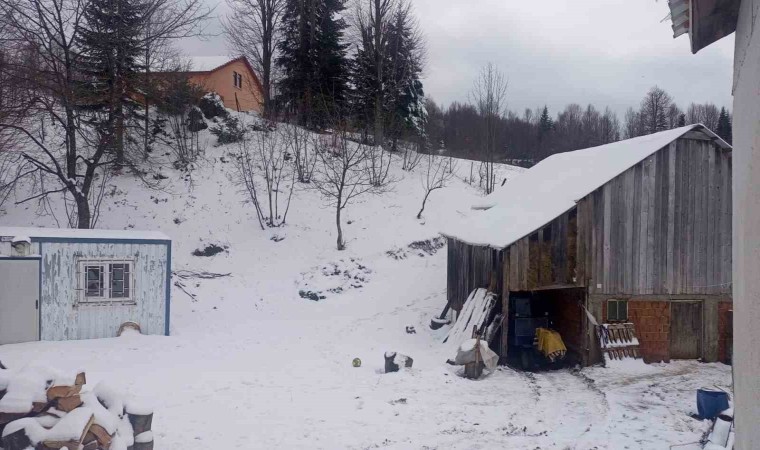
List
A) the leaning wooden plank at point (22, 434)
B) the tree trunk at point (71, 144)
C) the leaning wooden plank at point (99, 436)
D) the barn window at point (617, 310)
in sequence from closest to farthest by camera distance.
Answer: the leaning wooden plank at point (22, 434) → the leaning wooden plank at point (99, 436) → the barn window at point (617, 310) → the tree trunk at point (71, 144)

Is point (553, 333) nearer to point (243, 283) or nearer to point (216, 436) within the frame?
point (216, 436)

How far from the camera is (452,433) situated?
9453 millimetres

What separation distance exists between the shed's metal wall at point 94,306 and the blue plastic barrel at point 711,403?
13.6 metres

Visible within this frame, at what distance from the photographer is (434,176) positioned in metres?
32.5

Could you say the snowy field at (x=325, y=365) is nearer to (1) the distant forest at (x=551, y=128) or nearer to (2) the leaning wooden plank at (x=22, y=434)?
(2) the leaning wooden plank at (x=22, y=434)

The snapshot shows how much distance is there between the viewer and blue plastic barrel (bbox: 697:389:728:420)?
992cm

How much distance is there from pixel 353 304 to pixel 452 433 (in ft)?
42.1

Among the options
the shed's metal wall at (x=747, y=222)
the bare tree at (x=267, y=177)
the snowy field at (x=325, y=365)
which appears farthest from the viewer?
the bare tree at (x=267, y=177)

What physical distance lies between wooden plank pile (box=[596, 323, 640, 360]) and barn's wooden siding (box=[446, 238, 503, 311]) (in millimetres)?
2931

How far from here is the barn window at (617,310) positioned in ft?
50.3

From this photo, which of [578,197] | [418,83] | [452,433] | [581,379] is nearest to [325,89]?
[418,83]

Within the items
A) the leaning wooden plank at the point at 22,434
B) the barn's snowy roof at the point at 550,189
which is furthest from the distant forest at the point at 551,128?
the leaning wooden plank at the point at 22,434

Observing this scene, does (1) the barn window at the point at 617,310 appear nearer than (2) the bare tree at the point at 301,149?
Yes

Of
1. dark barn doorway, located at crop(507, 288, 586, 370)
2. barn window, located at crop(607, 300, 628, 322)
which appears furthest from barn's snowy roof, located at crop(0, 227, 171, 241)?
barn window, located at crop(607, 300, 628, 322)
